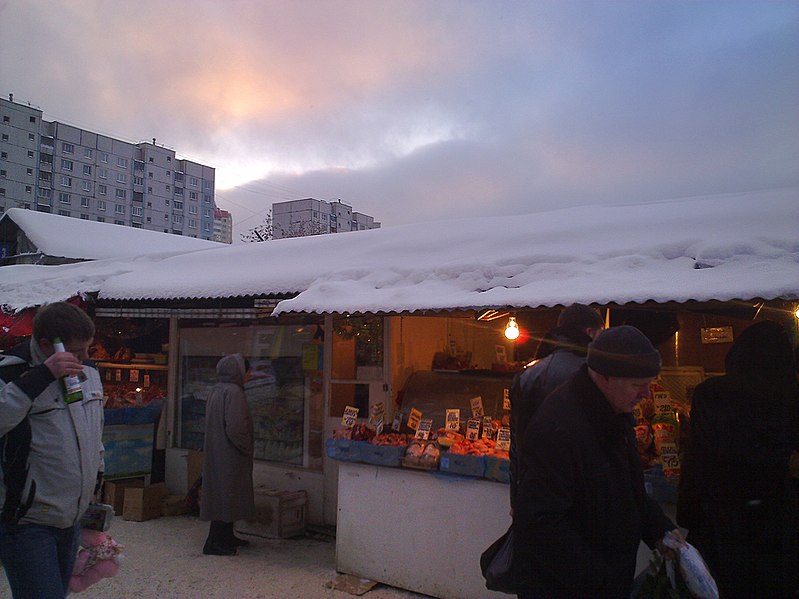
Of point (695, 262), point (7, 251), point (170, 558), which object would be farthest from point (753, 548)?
point (7, 251)

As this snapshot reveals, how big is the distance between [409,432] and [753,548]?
3.11 m

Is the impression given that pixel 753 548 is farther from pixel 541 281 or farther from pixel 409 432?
pixel 409 432

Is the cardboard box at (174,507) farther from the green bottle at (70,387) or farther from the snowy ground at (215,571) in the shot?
the green bottle at (70,387)

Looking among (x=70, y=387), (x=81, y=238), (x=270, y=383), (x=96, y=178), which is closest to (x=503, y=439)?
(x=70, y=387)

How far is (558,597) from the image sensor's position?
212cm

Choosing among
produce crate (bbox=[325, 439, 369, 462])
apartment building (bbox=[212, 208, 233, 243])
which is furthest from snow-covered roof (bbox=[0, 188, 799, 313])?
apartment building (bbox=[212, 208, 233, 243])

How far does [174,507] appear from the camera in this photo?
286 inches

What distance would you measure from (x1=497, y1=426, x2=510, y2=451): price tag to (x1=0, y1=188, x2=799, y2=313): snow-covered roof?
3.91 ft

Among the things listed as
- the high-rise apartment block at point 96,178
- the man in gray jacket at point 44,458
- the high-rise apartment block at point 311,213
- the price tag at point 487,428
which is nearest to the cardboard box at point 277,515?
the price tag at point 487,428

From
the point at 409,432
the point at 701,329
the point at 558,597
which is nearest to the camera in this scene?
the point at 558,597

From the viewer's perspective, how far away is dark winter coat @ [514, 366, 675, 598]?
6.70ft

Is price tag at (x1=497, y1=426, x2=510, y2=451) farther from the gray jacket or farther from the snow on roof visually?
the snow on roof

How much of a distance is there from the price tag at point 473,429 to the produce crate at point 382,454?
617 mm

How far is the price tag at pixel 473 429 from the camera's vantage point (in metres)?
5.21
